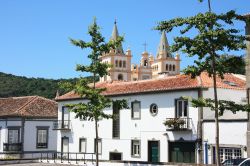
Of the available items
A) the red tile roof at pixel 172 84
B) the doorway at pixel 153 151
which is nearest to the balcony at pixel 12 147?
the red tile roof at pixel 172 84

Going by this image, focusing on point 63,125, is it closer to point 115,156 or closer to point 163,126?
point 115,156

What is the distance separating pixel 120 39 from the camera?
86.2ft

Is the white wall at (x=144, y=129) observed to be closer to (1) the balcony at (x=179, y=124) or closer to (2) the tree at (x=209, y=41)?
(1) the balcony at (x=179, y=124)

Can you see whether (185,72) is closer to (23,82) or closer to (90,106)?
(90,106)

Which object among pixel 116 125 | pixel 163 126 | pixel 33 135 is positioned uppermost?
pixel 116 125

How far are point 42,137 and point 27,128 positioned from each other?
2106 millimetres

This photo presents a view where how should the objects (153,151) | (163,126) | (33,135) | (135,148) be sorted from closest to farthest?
(163,126)
(153,151)
(135,148)
(33,135)

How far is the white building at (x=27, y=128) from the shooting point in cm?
4675

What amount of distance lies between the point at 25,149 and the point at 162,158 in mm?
18951

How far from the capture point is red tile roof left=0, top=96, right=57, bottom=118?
156 ft

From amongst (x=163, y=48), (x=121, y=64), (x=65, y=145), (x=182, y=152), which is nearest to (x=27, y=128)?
(x=65, y=145)

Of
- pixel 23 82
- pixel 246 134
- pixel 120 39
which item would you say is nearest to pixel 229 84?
pixel 246 134

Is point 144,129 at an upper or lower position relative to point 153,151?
upper

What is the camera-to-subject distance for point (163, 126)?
33.5 m
